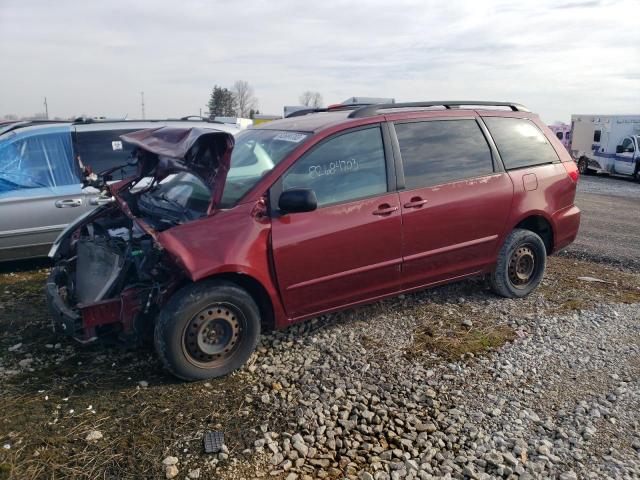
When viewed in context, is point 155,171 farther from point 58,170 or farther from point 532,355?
point 532,355

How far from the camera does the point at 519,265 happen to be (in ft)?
16.8

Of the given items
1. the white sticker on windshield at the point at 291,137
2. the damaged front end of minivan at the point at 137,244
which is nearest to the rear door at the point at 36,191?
the damaged front end of minivan at the point at 137,244

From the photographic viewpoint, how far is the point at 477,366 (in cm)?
386

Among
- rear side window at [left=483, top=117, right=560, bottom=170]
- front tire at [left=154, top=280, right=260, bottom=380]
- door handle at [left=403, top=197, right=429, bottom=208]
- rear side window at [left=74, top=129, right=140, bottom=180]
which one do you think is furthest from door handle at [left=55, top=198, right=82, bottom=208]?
rear side window at [left=483, top=117, right=560, bottom=170]

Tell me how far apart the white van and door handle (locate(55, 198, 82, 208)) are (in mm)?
20018

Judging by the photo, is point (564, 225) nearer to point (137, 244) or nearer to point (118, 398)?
point (137, 244)

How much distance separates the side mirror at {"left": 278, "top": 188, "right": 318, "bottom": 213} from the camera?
11.9 ft

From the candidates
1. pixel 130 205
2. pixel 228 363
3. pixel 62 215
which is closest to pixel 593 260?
pixel 228 363

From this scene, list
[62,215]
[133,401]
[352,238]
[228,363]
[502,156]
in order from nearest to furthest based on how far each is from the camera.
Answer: [133,401] < [228,363] < [352,238] < [502,156] < [62,215]

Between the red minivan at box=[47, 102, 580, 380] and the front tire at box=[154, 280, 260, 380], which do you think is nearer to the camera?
the front tire at box=[154, 280, 260, 380]

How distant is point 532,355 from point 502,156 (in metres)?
1.89

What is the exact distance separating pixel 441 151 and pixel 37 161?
4.71 meters

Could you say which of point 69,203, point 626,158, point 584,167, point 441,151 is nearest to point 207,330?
point 441,151

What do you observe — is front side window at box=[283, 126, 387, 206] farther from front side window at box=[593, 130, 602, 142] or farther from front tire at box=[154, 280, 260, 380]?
front side window at box=[593, 130, 602, 142]
